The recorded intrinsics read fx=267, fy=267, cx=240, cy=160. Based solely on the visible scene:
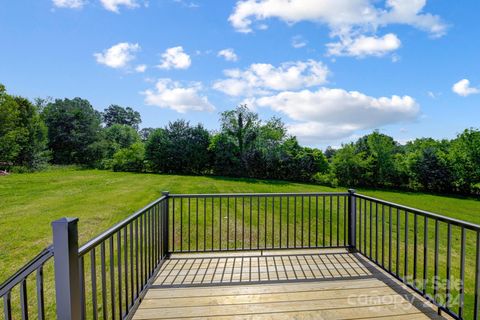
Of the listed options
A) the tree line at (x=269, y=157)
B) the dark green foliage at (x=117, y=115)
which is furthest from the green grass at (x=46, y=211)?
the dark green foliage at (x=117, y=115)

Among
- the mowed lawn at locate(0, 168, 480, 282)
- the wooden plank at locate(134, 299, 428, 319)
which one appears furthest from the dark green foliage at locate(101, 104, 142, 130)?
the wooden plank at locate(134, 299, 428, 319)

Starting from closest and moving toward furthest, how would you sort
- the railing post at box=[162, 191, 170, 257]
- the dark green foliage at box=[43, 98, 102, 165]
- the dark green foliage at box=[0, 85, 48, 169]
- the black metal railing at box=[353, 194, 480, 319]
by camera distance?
the black metal railing at box=[353, 194, 480, 319] < the railing post at box=[162, 191, 170, 257] < the dark green foliage at box=[0, 85, 48, 169] < the dark green foliage at box=[43, 98, 102, 165]

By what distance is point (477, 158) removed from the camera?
61.0 ft

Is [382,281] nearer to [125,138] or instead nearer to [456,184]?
[456,184]

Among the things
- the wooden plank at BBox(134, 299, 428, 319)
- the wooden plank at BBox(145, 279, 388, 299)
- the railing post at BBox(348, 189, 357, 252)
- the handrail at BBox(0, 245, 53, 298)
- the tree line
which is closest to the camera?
the handrail at BBox(0, 245, 53, 298)

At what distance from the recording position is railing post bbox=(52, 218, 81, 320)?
1196mm

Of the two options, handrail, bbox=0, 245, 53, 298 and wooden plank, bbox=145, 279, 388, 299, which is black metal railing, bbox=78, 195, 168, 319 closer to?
wooden plank, bbox=145, 279, 388, 299

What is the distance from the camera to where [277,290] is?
268 centimetres

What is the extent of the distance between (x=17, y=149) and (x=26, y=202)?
1354 centimetres

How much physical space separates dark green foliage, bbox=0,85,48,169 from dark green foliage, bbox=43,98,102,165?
550 centimetres

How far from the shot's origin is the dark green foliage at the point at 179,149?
1944cm

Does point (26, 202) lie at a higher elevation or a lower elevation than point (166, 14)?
lower

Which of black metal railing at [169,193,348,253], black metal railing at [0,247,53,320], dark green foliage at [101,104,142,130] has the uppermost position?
dark green foliage at [101,104,142,130]

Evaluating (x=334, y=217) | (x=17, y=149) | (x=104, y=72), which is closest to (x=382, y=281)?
(x=334, y=217)
